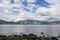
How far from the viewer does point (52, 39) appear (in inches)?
583

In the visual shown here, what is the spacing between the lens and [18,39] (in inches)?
500

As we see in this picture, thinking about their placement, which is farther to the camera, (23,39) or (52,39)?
(52,39)

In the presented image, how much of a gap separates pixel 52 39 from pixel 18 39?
3.46 m

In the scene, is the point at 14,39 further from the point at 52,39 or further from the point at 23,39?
the point at 52,39

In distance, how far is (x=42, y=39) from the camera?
1356cm

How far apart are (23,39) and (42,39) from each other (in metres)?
1.67

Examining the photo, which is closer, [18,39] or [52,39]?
[18,39]

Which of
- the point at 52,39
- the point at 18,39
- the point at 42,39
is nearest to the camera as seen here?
the point at 18,39

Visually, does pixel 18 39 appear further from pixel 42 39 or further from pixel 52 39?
pixel 52 39

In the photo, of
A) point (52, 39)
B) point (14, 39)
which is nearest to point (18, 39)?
point (14, 39)

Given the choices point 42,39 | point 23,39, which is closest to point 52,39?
point 42,39

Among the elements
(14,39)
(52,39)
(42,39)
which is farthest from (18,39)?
(52,39)

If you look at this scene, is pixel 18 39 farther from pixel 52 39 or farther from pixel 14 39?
pixel 52 39

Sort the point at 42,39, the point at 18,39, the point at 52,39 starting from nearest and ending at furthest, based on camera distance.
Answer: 1. the point at 18,39
2. the point at 42,39
3. the point at 52,39
